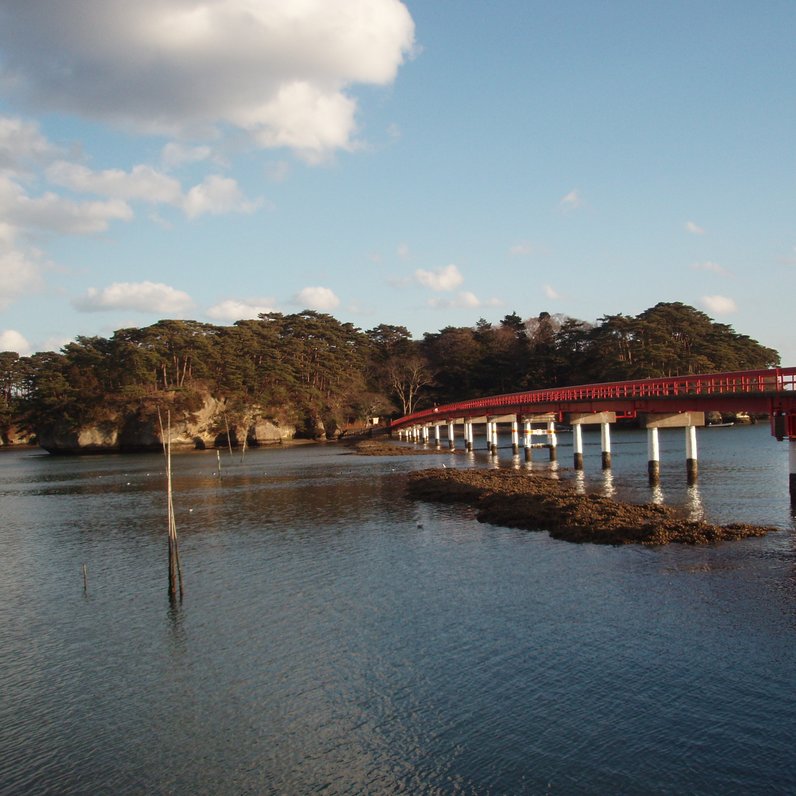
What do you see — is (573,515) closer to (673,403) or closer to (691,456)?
(673,403)

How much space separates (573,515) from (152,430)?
89.2 metres

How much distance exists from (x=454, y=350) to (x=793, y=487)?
108493 millimetres

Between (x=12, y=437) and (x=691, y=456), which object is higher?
(x=12, y=437)

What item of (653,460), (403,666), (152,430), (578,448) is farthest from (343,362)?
(403,666)

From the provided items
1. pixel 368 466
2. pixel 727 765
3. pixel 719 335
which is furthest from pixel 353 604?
pixel 719 335

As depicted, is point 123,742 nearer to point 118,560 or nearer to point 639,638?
point 639,638

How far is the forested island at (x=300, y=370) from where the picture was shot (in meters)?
108

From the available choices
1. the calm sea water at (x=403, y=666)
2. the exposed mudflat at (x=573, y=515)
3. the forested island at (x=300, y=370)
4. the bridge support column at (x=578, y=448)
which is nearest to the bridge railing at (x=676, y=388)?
the bridge support column at (x=578, y=448)

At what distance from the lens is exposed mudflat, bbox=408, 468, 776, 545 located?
86.6 ft

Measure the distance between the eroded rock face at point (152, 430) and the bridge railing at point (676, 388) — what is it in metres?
54.2

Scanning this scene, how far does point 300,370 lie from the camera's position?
12631 cm

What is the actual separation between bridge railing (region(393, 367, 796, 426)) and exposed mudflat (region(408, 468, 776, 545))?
8.66m

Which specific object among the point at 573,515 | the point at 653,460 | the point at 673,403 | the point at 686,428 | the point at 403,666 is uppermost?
the point at 673,403

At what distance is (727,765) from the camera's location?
11.3 meters
